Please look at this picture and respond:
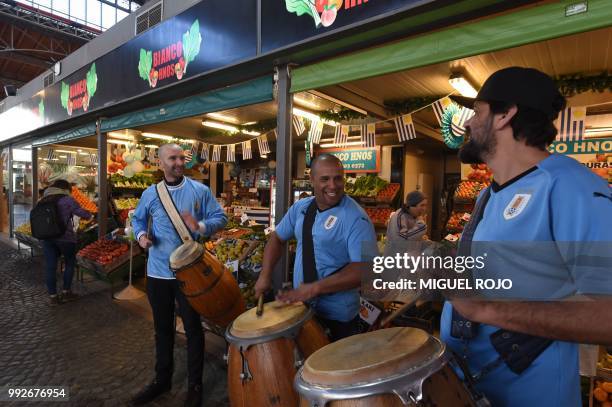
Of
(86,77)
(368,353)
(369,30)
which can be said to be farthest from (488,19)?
(86,77)

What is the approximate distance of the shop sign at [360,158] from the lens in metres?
8.90

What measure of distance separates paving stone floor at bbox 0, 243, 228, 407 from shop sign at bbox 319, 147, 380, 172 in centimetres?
614

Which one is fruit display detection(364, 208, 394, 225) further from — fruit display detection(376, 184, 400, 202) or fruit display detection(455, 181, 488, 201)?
fruit display detection(455, 181, 488, 201)

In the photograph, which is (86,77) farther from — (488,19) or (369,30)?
(488,19)

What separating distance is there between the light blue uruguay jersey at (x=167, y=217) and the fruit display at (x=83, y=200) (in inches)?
315

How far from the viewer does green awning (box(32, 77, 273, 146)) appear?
414 centimetres

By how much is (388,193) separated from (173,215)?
603cm

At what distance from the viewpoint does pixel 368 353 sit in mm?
1262

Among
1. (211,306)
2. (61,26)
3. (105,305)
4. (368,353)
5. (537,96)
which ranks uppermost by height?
(61,26)

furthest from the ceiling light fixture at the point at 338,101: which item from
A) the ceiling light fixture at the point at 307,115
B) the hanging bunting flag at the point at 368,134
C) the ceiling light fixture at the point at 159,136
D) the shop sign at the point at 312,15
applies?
the ceiling light fixture at the point at 159,136

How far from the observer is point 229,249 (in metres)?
5.30

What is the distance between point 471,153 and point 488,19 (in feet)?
5.61

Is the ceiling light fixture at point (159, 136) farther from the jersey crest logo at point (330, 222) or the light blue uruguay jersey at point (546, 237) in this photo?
the light blue uruguay jersey at point (546, 237)

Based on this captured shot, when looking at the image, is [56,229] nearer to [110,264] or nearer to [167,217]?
[110,264]
